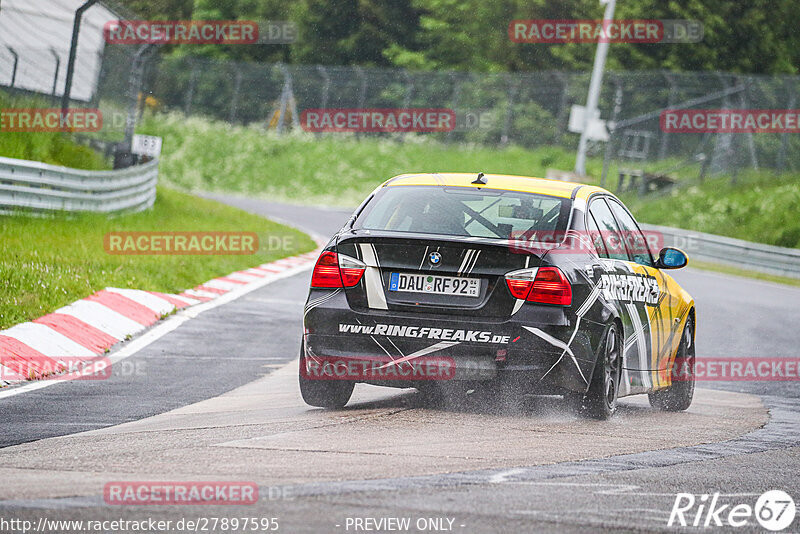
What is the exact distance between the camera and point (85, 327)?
10.9 meters

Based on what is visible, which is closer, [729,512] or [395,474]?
[729,512]

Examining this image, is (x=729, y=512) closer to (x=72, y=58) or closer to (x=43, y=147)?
(x=72, y=58)

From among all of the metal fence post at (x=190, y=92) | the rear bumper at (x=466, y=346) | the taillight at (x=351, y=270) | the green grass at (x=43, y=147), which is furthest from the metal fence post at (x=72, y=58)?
the metal fence post at (x=190, y=92)

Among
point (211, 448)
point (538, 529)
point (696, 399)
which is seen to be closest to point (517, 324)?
point (211, 448)

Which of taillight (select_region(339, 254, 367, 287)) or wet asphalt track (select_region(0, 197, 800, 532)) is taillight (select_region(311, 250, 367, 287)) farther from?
wet asphalt track (select_region(0, 197, 800, 532))

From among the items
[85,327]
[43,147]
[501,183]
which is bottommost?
[85,327]

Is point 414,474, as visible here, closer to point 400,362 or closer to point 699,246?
point 400,362

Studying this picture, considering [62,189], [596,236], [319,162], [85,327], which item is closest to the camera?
[596,236]

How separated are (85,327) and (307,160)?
123 feet

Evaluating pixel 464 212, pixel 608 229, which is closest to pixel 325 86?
pixel 608 229

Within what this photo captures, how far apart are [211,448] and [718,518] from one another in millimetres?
2433

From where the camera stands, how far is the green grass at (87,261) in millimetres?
11523

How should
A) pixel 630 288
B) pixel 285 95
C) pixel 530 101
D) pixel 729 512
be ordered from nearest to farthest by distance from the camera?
pixel 729 512 → pixel 630 288 → pixel 530 101 → pixel 285 95

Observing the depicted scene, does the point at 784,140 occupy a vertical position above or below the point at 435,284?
above
